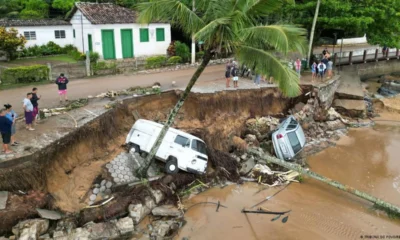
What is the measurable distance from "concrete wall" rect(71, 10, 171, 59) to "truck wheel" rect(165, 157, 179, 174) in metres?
17.8

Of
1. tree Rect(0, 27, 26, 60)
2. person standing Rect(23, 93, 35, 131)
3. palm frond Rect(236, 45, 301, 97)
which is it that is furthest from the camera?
tree Rect(0, 27, 26, 60)

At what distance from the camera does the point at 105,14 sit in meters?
30.2

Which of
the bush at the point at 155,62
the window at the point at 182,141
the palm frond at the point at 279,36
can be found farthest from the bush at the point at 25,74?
the palm frond at the point at 279,36

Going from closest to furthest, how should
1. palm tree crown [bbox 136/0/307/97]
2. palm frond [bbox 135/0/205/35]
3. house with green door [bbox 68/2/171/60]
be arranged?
palm tree crown [bbox 136/0/307/97] → palm frond [bbox 135/0/205/35] → house with green door [bbox 68/2/171/60]

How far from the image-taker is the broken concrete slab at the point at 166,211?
42.8 ft

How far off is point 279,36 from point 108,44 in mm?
22948

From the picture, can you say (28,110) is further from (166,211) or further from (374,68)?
(374,68)

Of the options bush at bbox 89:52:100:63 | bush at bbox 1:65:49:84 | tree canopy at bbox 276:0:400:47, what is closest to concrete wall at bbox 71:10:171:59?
bush at bbox 89:52:100:63

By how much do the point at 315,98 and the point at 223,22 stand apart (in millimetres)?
15360

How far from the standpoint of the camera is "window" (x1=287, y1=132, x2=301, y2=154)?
1745cm

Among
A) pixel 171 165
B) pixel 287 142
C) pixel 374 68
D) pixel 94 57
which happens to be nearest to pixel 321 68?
pixel 287 142

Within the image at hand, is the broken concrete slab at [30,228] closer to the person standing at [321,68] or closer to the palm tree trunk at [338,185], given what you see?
the palm tree trunk at [338,185]

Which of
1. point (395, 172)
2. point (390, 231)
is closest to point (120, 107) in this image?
point (390, 231)

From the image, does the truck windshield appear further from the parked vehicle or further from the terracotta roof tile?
the terracotta roof tile
